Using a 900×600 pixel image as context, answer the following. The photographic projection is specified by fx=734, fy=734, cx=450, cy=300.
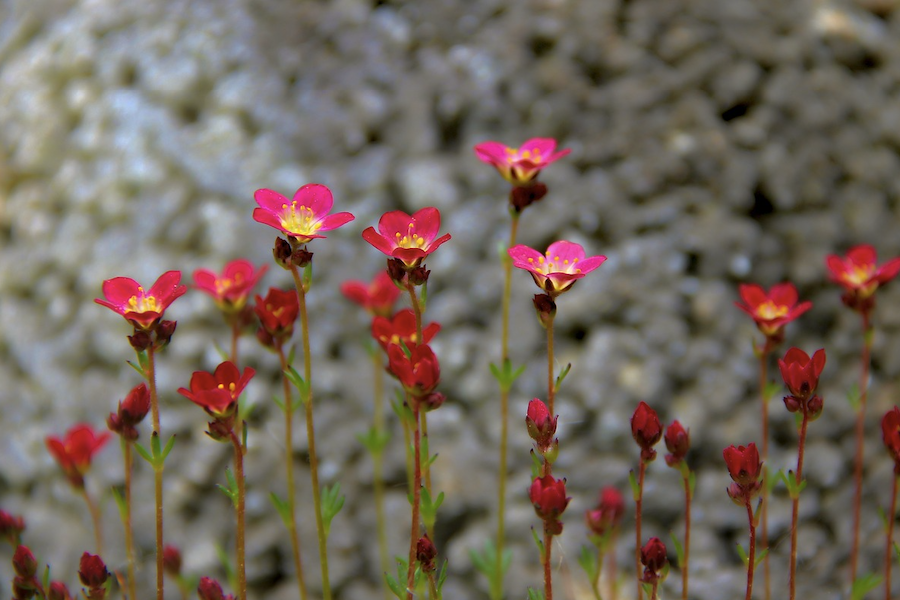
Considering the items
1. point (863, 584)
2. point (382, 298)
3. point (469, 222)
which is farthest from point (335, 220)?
point (863, 584)

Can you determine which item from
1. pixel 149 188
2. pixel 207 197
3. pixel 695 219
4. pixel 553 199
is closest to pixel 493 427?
pixel 553 199

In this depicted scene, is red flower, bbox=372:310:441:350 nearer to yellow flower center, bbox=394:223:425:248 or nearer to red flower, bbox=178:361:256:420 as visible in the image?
yellow flower center, bbox=394:223:425:248

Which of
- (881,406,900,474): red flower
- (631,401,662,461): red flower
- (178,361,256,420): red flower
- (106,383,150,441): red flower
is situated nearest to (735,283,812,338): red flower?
(881,406,900,474): red flower

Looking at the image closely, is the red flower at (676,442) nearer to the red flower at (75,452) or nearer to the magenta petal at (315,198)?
the magenta petal at (315,198)

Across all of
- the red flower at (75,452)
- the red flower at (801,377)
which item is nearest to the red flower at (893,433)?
the red flower at (801,377)

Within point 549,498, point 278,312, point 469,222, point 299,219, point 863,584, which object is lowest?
point 863,584

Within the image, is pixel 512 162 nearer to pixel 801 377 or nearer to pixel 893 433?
pixel 801 377
